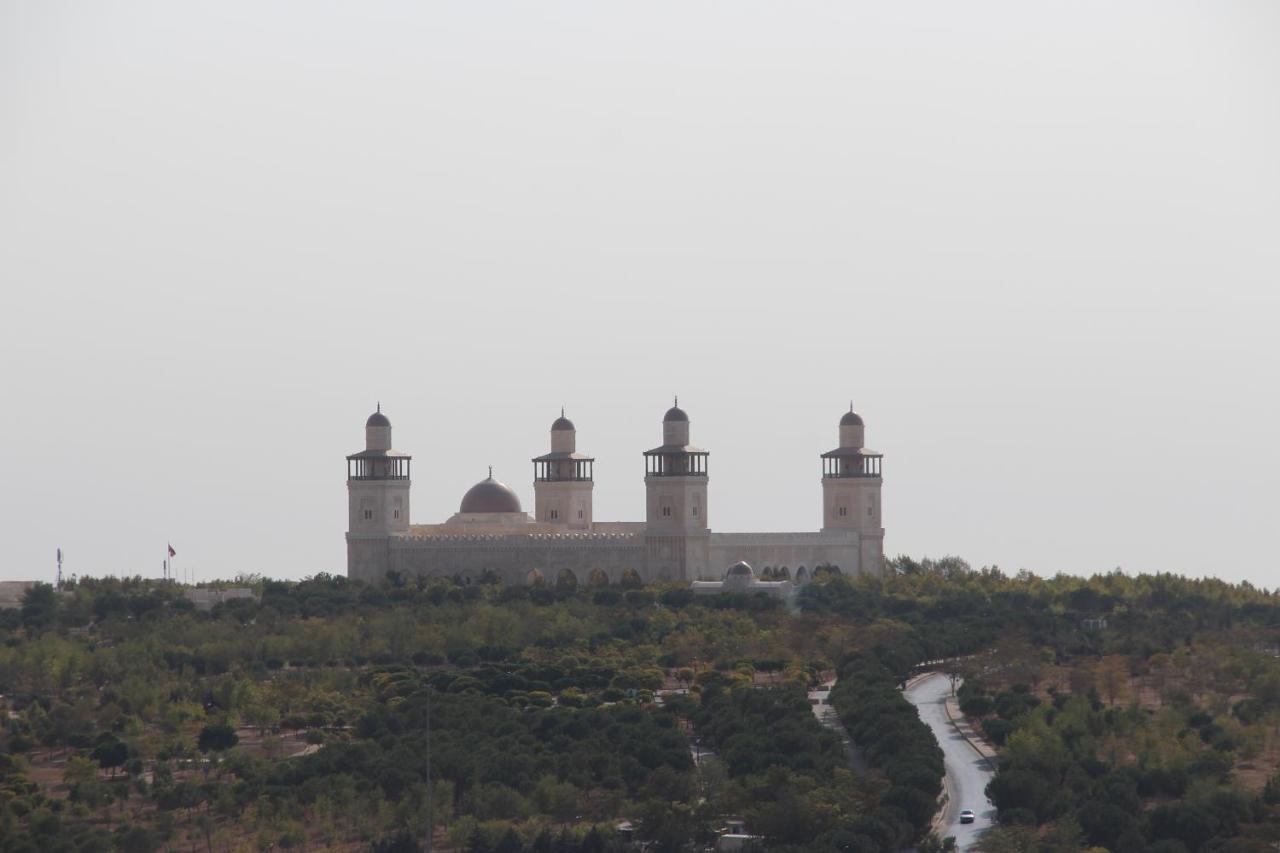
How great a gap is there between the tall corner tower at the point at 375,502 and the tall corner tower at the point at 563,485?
5835 millimetres

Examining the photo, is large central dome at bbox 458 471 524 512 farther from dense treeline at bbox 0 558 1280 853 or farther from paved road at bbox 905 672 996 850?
paved road at bbox 905 672 996 850

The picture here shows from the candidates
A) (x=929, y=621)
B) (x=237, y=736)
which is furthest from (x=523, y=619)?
(x=237, y=736)

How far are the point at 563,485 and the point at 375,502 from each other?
8.05 m

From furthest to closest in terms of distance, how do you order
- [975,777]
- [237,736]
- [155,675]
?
[155,675], [237,736], [975,777]

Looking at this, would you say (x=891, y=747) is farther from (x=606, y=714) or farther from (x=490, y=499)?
(x=490, y=499)

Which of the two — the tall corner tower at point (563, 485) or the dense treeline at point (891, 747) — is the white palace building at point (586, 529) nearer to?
the tall corner tower at point (563, 485)

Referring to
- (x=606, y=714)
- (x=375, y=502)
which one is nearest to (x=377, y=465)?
(x=375, y=502)

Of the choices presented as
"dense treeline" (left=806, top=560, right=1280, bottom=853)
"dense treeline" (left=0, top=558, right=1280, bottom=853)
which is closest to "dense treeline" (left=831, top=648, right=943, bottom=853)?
"dense treeline" (left=0, top=558, right=1280, bottom=853)

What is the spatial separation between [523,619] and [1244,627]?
89.4 ft

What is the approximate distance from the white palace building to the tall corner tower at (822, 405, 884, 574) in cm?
4

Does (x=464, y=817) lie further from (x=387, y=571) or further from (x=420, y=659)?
(x=387, y=571)

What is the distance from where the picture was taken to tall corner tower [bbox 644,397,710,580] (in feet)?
356

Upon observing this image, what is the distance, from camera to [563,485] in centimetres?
11331

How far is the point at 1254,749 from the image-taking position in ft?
215
